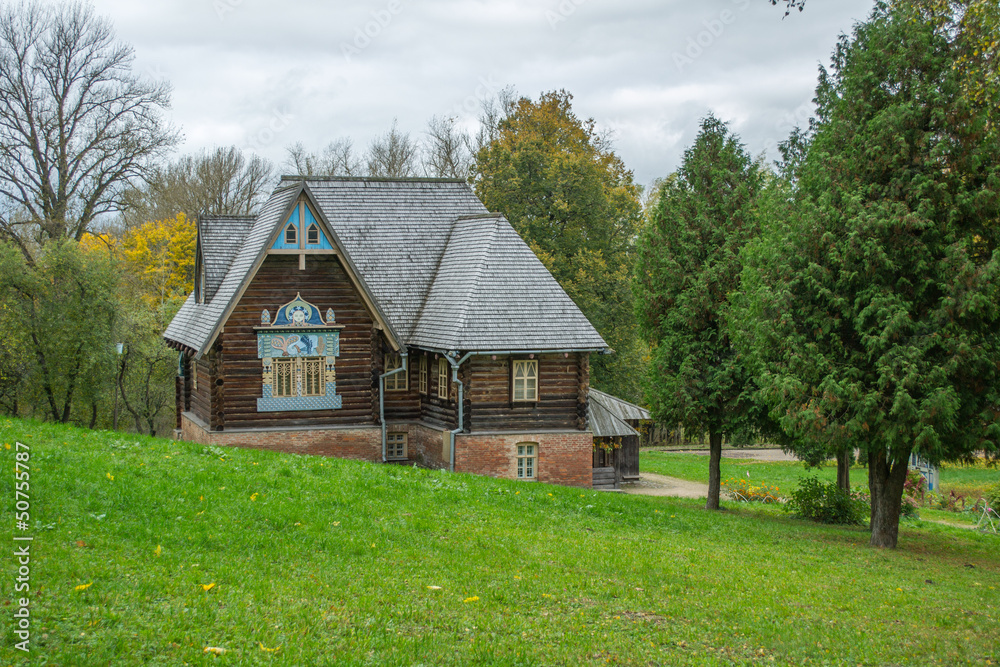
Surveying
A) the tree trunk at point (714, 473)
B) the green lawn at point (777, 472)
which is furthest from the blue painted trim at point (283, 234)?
the green lawn at point (777, 472)

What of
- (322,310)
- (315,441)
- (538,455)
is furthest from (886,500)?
(322,310)

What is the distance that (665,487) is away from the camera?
31078mm

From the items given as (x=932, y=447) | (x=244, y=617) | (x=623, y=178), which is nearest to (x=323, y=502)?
(x=244, y=617)

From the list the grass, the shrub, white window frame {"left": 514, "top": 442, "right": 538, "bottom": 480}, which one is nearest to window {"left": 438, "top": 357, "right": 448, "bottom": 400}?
white window frame {"left": 514, "top": 442, "right": 538, "bottom": 480}

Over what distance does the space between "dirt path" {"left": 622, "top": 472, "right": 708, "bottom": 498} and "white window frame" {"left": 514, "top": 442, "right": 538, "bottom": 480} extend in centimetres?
522

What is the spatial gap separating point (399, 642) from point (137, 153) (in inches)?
1331

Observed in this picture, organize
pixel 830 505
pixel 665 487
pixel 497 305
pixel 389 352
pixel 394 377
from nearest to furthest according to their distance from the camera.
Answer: pixel 830 505
pixel 497 305
pixel 389 352
pixel 394 377
pixel 665 487

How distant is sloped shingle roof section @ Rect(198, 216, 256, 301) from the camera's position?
88.0ft

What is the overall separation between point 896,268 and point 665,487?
17.8 m

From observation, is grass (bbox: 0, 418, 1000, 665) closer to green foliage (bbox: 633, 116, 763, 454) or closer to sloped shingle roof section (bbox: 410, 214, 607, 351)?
green foliage (bbox: 633, 116, 763, 454)

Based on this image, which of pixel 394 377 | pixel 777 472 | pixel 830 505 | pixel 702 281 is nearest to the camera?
pixel 702 281

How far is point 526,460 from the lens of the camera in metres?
24.7

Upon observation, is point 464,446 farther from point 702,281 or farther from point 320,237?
point 702,281

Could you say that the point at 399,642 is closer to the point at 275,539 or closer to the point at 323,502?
the point at 275,539
